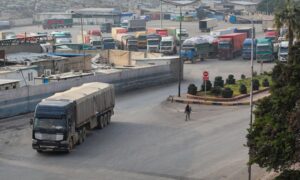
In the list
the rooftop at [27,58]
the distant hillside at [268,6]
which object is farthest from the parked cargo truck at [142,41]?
the distant hillside at [268,6]

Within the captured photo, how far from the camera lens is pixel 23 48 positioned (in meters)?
71.4

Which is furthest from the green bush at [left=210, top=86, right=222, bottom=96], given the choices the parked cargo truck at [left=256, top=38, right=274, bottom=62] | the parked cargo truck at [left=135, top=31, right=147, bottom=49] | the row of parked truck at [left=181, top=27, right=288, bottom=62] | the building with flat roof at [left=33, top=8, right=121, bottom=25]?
the building with flat roof at [left=33, top=8, right=121, bottom=25]

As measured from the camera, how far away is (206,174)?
28297 millimetres

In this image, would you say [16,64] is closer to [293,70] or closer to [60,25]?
[293,70]

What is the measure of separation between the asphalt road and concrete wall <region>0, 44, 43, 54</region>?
2596 cm

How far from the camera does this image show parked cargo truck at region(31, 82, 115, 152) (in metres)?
Answer: 31.2

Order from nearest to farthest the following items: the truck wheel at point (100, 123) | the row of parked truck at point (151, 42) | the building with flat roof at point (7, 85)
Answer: the truck wheel at point (100, 123) → the building with flat roof at point (7, 85) → the row of parked truck at point (151, 42)

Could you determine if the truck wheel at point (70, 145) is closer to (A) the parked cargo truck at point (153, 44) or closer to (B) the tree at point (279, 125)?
(B) the tree at point (279, 125)

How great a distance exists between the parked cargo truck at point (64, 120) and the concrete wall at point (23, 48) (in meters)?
33.9

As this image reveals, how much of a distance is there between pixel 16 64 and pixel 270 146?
4034 centimetres

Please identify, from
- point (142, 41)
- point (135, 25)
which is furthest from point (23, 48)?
point (135, 25)

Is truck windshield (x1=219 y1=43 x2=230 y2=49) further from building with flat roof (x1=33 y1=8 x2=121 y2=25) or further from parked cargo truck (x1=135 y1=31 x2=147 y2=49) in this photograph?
building with flat roof (x1=33 y1=8 x2=121 y2=25)

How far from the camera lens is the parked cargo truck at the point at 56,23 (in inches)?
6245

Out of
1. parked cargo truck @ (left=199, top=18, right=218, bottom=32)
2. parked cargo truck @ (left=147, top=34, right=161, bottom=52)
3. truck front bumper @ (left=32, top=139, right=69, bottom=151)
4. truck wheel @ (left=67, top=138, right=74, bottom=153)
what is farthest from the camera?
parked cargo truck @ (left=199, top=18, right=218, bottom=32)
